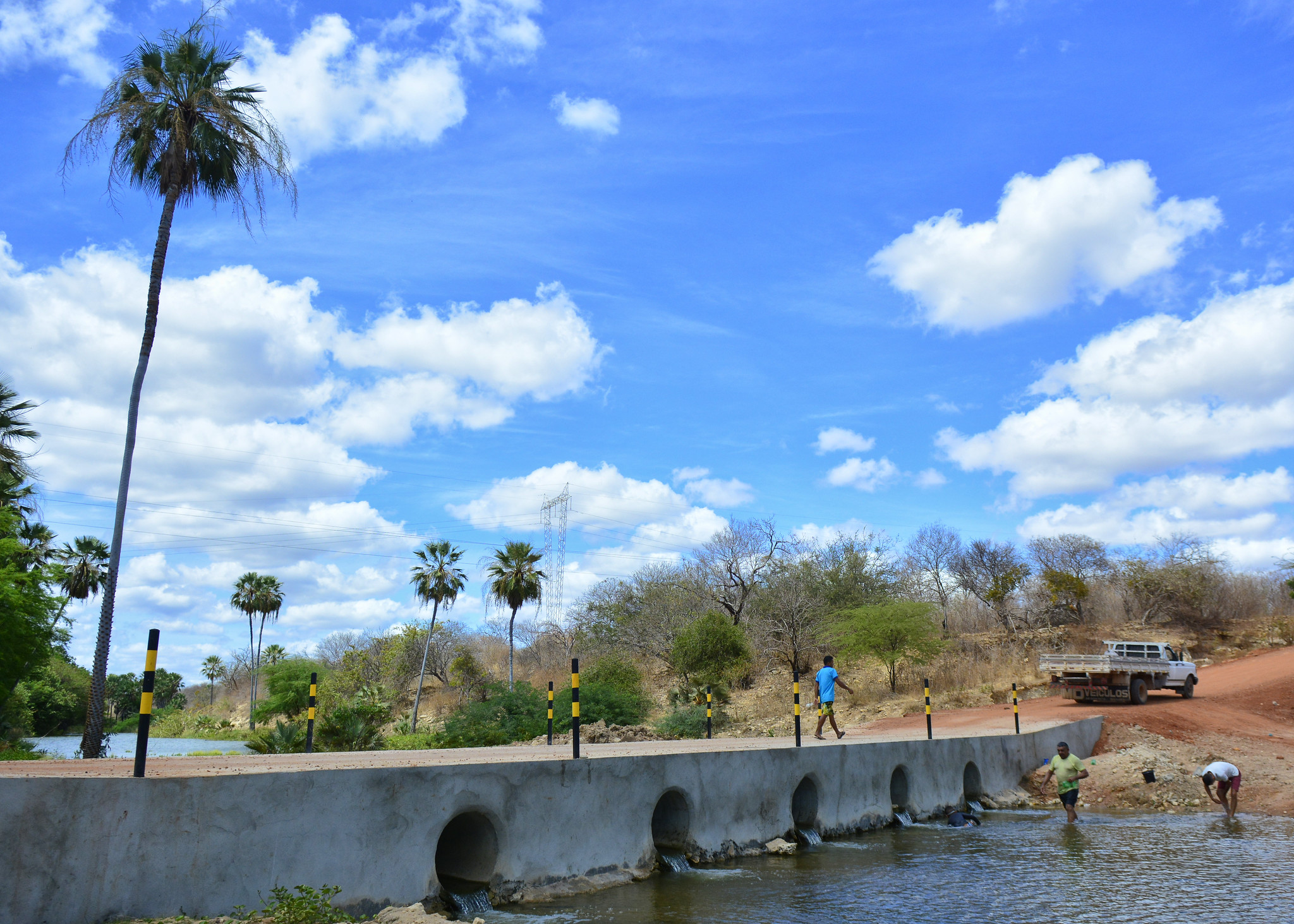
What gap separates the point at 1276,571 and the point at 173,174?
70.2 m

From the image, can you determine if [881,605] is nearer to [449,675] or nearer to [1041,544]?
[1041,544]

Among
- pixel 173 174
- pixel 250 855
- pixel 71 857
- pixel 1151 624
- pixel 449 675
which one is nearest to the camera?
pixel 71 857

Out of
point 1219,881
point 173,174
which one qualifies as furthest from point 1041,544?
point 173,174

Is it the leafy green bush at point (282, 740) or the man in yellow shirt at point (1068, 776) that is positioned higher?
the leafy green bush at point (282, 740)

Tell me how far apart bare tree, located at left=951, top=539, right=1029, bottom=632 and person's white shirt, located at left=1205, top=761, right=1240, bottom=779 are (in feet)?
132

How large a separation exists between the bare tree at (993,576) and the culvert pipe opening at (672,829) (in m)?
50.1

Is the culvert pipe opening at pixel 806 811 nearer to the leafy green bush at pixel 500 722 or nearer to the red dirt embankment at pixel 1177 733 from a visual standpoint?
the red dirt embankment at pixel 1177 733

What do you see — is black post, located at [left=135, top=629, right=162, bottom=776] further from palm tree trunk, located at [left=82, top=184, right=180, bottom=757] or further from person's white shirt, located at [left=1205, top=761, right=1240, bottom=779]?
person's white shirt, located at [left=1205, top=761, right=1240, bottom=779]

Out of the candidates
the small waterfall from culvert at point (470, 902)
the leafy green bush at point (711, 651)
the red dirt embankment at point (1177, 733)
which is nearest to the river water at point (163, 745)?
the leafy green bush at point (711, 651)

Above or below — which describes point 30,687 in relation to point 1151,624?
below

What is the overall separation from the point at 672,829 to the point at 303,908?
6349mm

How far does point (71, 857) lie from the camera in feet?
21.5

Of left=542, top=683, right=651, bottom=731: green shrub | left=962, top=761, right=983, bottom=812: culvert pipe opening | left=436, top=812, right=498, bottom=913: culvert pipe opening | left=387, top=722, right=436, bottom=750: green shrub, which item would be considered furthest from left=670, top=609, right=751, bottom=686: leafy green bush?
left=436, top=812, right=498, bottom=913: culvert pipe opening

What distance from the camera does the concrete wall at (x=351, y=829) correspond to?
6539 millimetres
